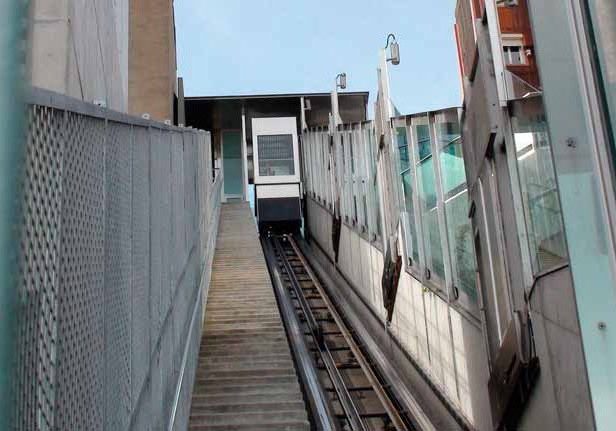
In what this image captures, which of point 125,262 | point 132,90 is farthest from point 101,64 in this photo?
point 132,90

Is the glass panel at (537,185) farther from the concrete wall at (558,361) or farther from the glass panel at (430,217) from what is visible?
the glass panel at (430,217)

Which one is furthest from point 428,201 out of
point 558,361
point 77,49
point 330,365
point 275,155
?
point 275,155

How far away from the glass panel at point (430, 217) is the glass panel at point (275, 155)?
1426 cm

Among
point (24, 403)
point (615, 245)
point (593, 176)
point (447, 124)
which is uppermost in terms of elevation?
point (447, 124)

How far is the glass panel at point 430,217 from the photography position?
6.52m

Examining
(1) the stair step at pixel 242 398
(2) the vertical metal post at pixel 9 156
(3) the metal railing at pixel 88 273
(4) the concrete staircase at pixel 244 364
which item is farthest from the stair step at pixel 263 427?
(2) the vertical metal post at pixel 9 156

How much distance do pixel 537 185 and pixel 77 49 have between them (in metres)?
3.14

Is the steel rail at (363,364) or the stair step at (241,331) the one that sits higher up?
the stair step at (241,331)

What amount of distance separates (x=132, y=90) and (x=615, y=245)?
1531 cm

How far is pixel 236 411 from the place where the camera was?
542 cm

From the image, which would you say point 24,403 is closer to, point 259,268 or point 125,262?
point 125,262

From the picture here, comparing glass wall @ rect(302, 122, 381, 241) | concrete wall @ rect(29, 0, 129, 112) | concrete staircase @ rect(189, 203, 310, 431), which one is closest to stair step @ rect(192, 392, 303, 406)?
concrete staircase @ rect(189, 203, 310, 431)

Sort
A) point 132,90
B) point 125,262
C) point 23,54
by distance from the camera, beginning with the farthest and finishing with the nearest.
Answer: point 132,90
point 125,262
point 23,54

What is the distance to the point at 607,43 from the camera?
1.11 metres
